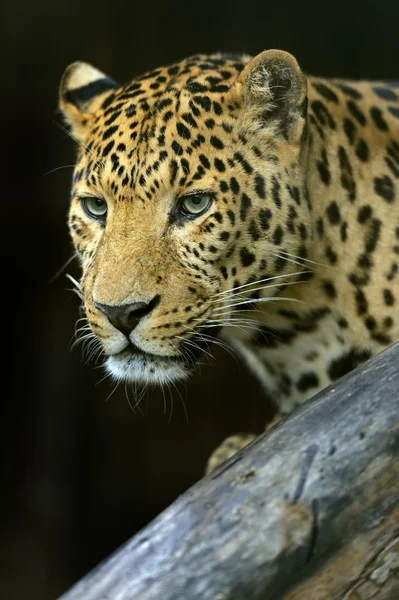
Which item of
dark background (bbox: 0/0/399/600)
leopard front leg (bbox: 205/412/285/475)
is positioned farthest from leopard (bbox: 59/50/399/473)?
dark background (bbox: 0/0/399/600)

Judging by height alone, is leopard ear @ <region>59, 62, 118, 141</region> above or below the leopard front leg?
above

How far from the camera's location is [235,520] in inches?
114

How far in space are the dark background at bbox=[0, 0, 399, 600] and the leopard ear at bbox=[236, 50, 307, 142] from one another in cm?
583

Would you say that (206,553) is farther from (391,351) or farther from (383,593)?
(391,351)

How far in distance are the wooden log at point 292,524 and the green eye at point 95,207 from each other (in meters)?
1.58

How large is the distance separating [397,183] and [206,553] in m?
2.32

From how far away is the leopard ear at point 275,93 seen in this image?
13.3 ft

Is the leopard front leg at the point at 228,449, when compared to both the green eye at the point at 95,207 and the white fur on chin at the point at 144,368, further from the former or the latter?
the green eye at the point at 95,207

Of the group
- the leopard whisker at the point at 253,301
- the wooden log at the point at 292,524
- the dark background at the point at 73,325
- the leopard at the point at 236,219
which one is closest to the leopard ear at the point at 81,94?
the leopard at the point at 236,219

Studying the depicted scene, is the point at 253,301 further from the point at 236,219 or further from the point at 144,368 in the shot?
the point at 144,368

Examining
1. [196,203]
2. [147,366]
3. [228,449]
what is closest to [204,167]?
[196,203]

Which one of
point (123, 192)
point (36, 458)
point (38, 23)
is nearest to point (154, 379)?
point (123, 192)

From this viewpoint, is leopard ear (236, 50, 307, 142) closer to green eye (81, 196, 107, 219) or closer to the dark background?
green eye (81, 196, 107, 219)

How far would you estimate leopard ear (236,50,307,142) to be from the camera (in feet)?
13.3
